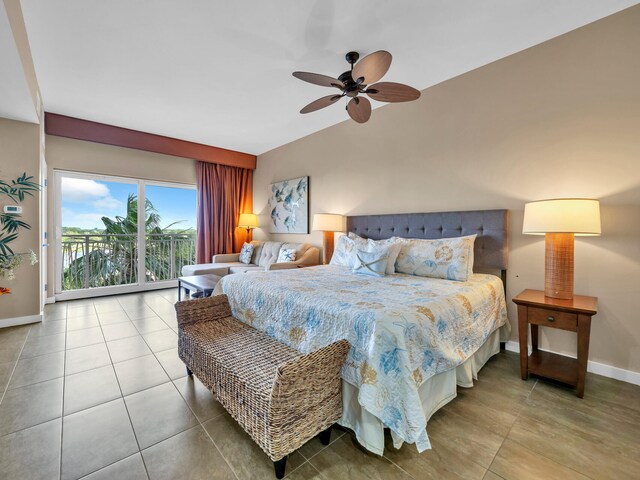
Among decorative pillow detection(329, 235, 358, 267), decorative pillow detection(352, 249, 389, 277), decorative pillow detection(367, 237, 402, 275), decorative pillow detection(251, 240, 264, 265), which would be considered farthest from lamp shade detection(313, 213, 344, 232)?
decorative pillow detection(251, 240, 264, 265)

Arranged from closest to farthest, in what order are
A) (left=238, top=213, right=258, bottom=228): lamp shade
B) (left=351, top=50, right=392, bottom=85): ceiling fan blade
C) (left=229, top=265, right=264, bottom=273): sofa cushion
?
(left=351, top=50, right=392, bottom=85): ceiling fan blade, (left=229, top=265, right=264, bottom=273): sofa cushion, (left=238, top=213, right=258, bottom=228): lamp shade

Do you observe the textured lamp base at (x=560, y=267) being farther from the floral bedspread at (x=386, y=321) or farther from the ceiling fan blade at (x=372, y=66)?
the ceiling fan blade at (x=372, y=66)

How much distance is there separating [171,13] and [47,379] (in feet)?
9.40

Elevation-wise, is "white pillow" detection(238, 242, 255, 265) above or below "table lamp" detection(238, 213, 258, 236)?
A: below

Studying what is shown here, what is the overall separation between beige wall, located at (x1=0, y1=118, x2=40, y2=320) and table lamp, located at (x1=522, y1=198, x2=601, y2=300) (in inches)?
199

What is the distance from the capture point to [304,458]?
4.66 ft

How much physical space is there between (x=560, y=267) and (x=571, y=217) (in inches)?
15.8

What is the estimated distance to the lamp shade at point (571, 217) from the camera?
195cm

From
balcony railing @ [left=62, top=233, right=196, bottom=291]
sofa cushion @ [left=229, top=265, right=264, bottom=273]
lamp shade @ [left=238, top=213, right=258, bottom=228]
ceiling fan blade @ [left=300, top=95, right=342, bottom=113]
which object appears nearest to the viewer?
ceiling fan blade @ [left=300, top=95, right=342, bottom=113]

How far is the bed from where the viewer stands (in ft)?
4.35

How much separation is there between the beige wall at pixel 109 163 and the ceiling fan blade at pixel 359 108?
3905 millimetres

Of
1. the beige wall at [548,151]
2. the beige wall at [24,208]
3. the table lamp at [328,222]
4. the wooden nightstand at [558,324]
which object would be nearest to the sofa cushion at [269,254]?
the table lamp at [328,222]

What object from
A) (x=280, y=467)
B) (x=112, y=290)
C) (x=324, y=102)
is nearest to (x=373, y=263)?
(x=324, y=102)

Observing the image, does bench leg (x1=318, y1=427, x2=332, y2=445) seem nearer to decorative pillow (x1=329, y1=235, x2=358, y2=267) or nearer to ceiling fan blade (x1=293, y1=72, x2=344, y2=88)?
decorative pillow (x1=329, y1=235, x2=358, y2=267)
